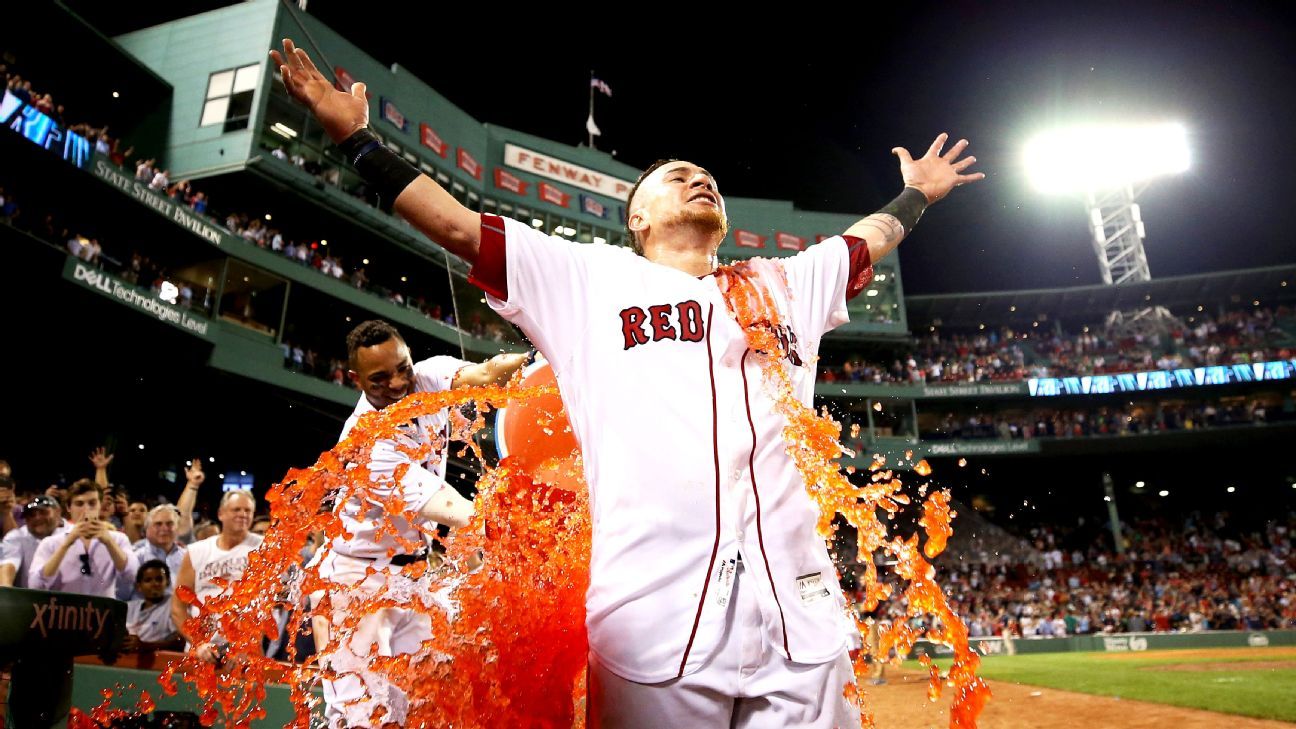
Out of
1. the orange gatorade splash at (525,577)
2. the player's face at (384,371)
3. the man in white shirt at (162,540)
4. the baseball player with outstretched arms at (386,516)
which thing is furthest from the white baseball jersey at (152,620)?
the orange gatorade splash at (525,577)

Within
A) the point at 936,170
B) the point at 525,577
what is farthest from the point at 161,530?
the point at 936,170

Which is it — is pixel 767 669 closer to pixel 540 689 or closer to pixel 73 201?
pixel 540 689

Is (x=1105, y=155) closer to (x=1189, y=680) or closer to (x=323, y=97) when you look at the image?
(x=1189, y=680)

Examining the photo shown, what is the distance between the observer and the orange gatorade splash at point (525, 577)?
6.27 ft

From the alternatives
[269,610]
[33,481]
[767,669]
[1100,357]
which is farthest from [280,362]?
[1100,357]

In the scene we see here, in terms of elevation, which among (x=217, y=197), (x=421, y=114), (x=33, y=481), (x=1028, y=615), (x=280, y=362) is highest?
(x=421, y=114)

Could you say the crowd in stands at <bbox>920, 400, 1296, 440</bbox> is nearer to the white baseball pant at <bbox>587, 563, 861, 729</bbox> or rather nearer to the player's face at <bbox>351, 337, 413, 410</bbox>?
the player's face at <bbox>351, 337, 413, 410</bbox>

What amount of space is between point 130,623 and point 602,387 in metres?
7.63

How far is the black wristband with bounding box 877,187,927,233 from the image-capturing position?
2676 mm

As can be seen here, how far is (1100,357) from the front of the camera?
3538 centimetres

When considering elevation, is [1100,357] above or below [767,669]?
above

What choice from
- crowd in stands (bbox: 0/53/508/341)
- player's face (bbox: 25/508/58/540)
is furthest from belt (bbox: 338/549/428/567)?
crowd in stands (bbox: 0/53/508/341)

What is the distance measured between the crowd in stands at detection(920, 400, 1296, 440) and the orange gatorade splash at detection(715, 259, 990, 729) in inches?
1344

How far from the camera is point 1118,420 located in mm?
33438
